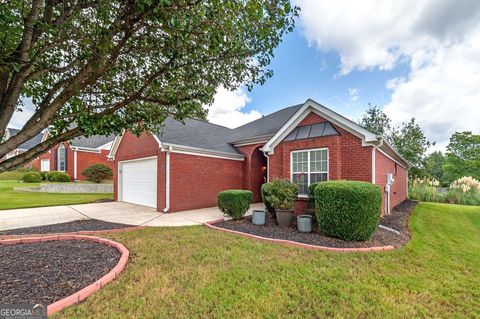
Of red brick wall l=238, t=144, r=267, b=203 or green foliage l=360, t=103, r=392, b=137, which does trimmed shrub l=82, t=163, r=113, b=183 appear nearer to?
red brick wall l=238, t=144, r=267, b=203

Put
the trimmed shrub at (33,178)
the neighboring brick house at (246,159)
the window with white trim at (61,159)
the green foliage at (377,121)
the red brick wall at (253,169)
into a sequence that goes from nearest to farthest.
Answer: the neighboring brick house at (246,159) → the red brick wall at (253,169) → the green foliage at (377,121) → the trimmed shrub at (33,178) → the window with white trim at (61,159)

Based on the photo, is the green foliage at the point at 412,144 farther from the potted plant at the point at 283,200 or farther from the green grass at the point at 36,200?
the green grass at the point at 36,200

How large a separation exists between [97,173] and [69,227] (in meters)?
14.9

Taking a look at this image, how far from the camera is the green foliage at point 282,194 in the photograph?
7.65m

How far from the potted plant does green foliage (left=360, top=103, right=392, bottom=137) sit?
1762 centimetres

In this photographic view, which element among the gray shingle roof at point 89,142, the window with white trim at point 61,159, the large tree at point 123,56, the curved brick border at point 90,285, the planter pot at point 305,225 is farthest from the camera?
the window with white trim at point 61,159

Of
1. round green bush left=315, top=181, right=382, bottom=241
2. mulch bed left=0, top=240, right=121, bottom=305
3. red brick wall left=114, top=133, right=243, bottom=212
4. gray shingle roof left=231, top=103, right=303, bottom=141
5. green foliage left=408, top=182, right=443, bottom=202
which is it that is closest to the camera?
mulch bed left=0, top=240, right=121, bottom=305

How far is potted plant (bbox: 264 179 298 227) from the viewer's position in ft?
24.9

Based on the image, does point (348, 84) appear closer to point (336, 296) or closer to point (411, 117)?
point (411, 117)

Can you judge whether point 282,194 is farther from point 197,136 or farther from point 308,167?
point 197,136

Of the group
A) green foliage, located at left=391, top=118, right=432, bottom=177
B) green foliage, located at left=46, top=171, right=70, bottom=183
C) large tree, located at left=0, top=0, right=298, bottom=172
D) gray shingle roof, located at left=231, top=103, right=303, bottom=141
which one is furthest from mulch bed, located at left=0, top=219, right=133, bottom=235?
green foliage, located at left=391, top=118, right=432, bottom=177

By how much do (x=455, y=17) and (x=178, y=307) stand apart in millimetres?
11860

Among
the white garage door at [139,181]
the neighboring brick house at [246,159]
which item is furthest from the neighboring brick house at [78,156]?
the neighboring brick house at [246,159]

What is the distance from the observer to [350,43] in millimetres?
9867
